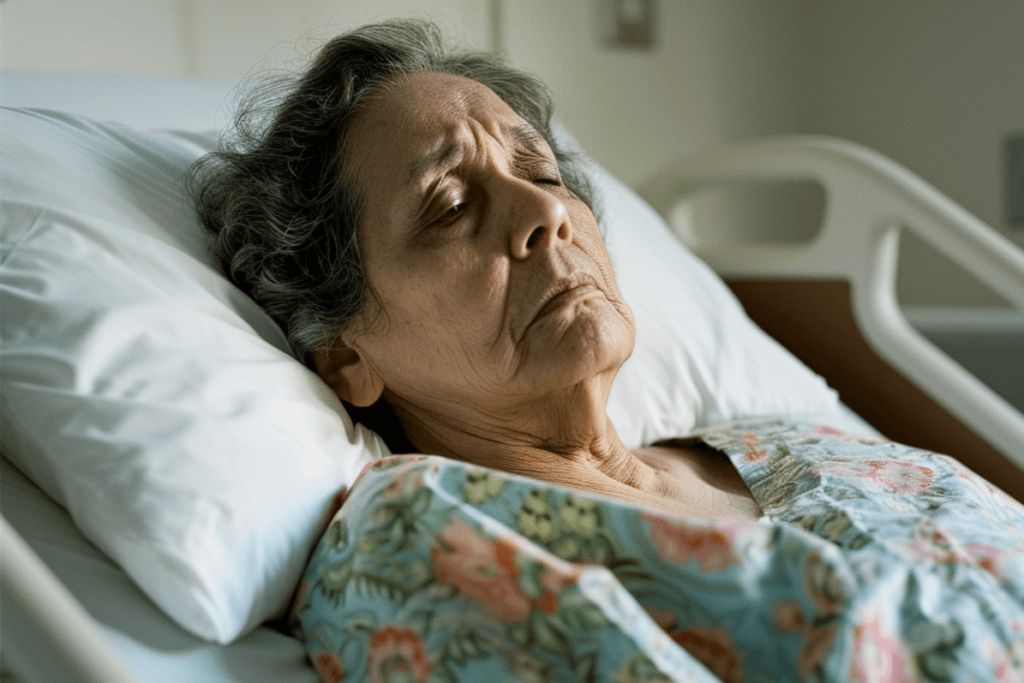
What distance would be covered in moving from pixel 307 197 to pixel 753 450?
0.67 meters

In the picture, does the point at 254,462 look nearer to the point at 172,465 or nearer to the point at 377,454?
the point at 172,465

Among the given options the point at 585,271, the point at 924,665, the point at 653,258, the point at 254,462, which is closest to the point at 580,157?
the point at 653,258

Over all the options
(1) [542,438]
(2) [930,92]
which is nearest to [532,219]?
(1) [542,438]

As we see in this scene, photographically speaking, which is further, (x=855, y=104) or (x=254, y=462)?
(x=855, y=104)

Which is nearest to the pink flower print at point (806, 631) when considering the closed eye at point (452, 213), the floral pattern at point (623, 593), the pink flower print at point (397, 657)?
the floral pattern at point (623, 593)

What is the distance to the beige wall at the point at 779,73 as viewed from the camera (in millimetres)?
2155

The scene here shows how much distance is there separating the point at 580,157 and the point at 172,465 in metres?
0.89

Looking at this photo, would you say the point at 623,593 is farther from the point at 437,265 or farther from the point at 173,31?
the point at 173,31

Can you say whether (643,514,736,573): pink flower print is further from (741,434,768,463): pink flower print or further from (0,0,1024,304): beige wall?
(0,0,1024,304): beige wall

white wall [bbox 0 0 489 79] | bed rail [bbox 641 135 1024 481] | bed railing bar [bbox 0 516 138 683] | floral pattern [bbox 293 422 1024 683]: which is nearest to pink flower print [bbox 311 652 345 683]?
floral pattern [bbox 293 422 1024 683]

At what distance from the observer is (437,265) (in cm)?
101

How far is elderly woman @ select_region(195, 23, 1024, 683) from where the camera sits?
0.70 m

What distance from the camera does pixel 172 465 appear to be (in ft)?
2.51

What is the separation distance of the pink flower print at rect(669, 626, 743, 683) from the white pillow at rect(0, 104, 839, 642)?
37 cm
